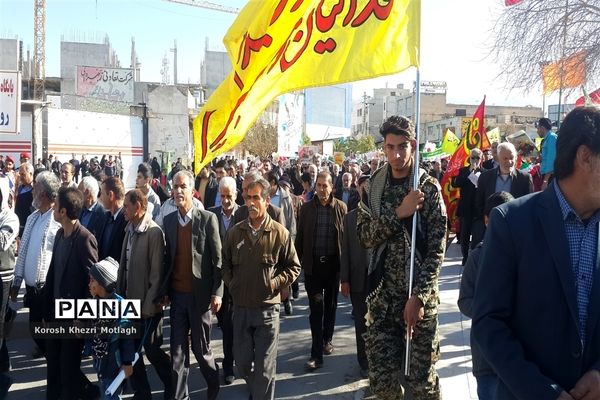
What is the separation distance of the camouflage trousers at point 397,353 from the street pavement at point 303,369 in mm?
1717

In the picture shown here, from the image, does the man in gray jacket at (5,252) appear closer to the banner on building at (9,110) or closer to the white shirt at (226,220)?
the white shirt at (226,220)

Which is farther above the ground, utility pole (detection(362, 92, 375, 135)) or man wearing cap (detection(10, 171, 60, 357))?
utility pole (detection(362, 92, 375, 135))

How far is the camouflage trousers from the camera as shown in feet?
12.2

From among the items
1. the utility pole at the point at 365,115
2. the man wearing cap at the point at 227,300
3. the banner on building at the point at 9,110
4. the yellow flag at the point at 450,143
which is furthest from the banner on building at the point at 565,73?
the utility pole at the point at 365,115

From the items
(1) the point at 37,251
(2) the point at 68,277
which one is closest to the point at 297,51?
(2) the point at 68,277

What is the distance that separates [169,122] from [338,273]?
4385 cm

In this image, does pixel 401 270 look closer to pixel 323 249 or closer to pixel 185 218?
pixel 185 218

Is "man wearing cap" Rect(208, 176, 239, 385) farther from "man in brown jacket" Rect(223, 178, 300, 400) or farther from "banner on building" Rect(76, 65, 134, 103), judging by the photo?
"banner on building" Rect(76, 65, 134, 103)

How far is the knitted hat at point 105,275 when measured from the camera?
472 cm

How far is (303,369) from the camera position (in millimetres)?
6238

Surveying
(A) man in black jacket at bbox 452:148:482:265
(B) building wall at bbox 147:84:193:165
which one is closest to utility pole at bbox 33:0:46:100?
(B) building wall at bbox 147:84:193:165

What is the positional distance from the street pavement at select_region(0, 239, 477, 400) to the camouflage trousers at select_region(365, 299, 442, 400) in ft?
5.63

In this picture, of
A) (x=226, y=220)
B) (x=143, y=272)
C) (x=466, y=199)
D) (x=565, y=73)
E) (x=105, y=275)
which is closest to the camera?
(x=105, y=275)

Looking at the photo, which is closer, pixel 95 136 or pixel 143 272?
pixel 143 272
